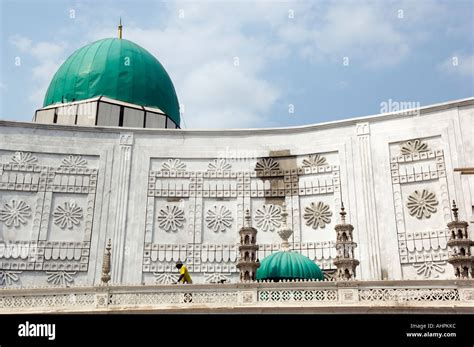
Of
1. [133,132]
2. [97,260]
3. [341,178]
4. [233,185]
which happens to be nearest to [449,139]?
[341,178]

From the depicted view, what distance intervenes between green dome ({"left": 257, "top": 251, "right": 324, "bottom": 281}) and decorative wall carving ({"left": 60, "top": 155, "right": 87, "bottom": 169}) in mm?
10786

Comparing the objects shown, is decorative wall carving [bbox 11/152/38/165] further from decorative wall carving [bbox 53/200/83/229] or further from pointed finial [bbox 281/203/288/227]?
pointed finial [bbox 281/203/288/227]

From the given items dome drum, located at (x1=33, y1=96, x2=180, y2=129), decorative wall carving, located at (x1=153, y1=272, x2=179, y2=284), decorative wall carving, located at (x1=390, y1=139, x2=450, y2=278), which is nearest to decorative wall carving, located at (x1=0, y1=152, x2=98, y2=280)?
dome drum, located at (x1=33, y1=96, x2=180, y2=129)

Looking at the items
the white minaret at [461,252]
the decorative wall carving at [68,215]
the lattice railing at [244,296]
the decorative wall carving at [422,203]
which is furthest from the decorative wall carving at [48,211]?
the white minaret at [461,252]

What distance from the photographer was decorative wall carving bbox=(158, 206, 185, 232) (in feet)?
80.9

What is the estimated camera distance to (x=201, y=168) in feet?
85.0

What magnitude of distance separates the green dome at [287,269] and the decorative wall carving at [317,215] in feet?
16.0

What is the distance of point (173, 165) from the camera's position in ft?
84.9

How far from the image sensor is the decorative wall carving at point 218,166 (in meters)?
25.8

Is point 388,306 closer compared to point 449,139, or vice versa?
point 388,306

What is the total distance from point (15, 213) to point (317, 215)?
1339 cm

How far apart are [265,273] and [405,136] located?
9926 millimetres

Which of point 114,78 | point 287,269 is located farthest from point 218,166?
point 287,269
